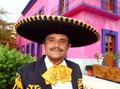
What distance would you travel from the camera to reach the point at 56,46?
2.17 metres

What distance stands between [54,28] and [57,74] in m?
0.46

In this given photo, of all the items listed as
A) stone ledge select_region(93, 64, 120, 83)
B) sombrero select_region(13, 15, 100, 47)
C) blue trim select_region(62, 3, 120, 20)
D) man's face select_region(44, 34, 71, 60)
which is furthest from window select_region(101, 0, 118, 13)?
man's face select_region(44, 34, 71, 60)

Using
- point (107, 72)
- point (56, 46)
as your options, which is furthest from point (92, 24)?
point (56, 46)

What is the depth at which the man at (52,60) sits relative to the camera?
80.9 inches

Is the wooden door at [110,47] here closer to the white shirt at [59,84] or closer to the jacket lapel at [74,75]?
the jacket lapel at [74,75]

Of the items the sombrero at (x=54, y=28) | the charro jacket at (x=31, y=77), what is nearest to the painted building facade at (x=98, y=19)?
the sombrero at (x=54, y=28)

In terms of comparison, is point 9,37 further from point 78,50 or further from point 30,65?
point 30,65

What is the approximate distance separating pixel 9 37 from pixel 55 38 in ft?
73.3

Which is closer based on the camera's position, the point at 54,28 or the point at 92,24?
the point at 54,28

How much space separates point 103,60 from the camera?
44.8 ft

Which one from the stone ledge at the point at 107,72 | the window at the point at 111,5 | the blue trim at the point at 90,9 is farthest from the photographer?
the window at the point at 111,5

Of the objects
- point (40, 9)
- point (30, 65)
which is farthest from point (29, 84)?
point (40, 9)

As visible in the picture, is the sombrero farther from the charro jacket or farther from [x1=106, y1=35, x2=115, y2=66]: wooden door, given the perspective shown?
[x1=106, y1=35, x2=115, y2=66]: wooden door

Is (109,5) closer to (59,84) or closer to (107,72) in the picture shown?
(107,72)
